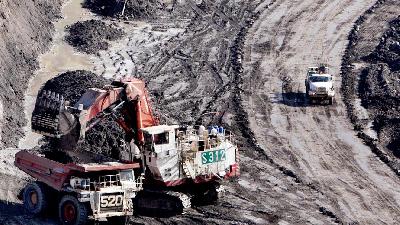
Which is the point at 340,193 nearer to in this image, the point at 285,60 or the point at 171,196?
the point at 171,196

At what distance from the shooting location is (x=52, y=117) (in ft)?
111

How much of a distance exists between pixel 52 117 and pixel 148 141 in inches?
139

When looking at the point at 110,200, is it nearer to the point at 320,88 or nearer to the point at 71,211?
the point at 71,211

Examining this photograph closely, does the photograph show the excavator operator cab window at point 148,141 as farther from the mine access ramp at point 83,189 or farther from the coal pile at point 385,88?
the coal pile at point 385,88

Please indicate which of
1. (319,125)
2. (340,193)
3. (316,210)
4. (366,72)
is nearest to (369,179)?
(340,193)

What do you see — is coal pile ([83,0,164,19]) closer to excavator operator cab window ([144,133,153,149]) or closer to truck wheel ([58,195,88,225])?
excavator operator cab window ([144,133,153,149])

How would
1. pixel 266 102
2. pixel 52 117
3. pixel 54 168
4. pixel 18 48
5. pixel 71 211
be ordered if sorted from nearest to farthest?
pixel 71 211
pixel 54 168
pixel 52 117
pixel 266 102
pixel 18 48

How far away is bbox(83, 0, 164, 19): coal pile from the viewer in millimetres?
65625

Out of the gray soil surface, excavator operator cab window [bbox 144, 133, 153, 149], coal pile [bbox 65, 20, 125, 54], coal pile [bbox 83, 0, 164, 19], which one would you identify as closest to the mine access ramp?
excavator operator cab window [bbox 144, 133, 153, 149]

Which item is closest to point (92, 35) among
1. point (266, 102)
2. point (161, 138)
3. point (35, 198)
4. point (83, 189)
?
point (266, 102)

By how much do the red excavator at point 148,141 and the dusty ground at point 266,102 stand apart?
95 centimetres

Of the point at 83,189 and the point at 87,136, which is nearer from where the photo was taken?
the point at 83,189

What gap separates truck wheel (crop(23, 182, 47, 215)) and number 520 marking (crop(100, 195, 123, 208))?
252 centimetres

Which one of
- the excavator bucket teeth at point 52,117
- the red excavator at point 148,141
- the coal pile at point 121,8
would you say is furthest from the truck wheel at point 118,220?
the coal pile at point 121,8
